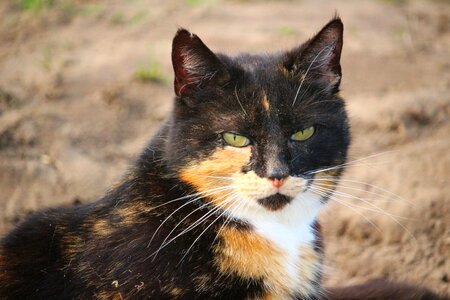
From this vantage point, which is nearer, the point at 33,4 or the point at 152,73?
the point at 152,73

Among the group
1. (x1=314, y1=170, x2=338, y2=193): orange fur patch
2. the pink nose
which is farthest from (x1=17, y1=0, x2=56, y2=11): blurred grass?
the pink nose

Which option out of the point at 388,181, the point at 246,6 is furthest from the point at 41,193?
the point at 246,6

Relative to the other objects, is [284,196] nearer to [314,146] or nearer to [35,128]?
[314,146]

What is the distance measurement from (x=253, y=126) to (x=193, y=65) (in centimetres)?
35

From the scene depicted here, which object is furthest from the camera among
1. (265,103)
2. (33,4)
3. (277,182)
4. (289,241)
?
(33,4)

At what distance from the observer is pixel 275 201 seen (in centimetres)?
254

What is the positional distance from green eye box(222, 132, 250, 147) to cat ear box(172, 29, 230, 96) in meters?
0.23

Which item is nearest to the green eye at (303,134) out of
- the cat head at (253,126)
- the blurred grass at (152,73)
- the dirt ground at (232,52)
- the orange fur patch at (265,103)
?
the cat head at (253,126)

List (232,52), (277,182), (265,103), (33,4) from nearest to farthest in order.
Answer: (277,182), (265,103), (232,52), (33,4)

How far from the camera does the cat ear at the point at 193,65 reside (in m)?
2.51

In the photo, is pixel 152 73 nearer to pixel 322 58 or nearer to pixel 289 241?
pixel 322 58

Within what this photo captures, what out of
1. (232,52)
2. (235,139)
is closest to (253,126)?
(235,139)

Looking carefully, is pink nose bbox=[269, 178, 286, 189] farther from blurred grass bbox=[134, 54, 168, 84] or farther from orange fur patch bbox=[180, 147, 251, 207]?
blurred grass bbox=[134, 54, 168, 84]

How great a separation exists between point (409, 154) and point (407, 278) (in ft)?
3.97
